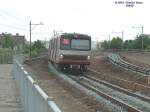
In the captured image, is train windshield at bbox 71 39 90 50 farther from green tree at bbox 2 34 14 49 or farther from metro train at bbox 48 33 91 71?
green tree at bbox 2 34 14 49

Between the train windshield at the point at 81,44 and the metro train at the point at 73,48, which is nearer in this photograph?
the metro train at the point at 73,48

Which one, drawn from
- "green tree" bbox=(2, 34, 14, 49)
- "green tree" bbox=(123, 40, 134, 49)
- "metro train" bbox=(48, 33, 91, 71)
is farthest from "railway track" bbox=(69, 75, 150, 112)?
"green tree" bbox=(123, 40, 134, 49)

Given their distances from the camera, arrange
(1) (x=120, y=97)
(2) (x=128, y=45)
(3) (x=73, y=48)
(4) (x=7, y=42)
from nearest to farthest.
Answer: (1) (x=120, y=97) → (3) (x=73, y=48) → (4) (x=7, y=42) → (2) (x=128, y=45)

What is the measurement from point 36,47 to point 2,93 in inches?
4862

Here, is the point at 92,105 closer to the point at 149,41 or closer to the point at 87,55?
the point at 87,55

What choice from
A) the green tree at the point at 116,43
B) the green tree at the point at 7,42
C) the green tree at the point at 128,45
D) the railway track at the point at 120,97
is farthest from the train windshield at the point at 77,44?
the green tree at the point at 116,43

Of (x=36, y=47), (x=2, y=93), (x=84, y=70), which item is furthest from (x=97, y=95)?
(x=36, y=47)

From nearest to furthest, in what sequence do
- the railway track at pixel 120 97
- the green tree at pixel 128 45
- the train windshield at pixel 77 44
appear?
the railway track at pixel 120 97 < the train windshield at pixel 77 44 < the green tree at pixel 128 45

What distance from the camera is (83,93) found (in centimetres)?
2491

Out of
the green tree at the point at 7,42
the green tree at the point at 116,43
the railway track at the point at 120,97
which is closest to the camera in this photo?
the railway track at the point at 120,97

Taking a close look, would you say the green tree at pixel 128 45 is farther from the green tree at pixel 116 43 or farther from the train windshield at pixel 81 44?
the train windshield at pixel 81 44

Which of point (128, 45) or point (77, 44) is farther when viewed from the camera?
point (128, 45)

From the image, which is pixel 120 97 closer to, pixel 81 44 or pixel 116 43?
pixel 81 44

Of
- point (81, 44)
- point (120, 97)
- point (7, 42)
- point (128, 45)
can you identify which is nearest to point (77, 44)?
point (81, 44)
